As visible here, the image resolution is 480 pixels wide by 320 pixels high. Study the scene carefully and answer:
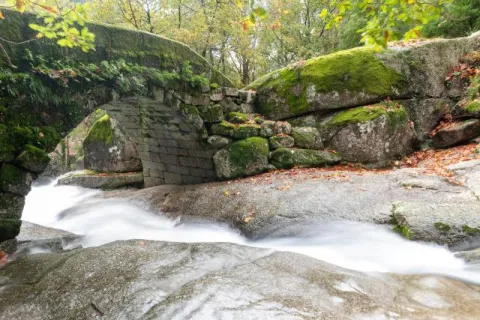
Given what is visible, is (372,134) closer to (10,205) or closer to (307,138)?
(307,138)

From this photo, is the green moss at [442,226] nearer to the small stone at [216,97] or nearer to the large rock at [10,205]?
the small stone at [216,97]

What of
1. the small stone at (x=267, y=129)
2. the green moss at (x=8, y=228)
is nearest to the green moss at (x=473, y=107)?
the small stone at (x=267, y=129)

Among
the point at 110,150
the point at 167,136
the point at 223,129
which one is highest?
the point at 223,129

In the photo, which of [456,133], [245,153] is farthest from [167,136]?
[456,133]

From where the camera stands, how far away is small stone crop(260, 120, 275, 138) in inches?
323

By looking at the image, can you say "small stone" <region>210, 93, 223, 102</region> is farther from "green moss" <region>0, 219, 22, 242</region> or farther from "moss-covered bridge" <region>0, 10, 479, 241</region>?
"green moss" <region>0, 219, 22, 242</region>

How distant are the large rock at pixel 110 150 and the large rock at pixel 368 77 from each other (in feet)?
17.1

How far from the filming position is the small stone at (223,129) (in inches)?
317

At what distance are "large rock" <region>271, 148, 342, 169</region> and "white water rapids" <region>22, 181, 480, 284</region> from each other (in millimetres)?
2566

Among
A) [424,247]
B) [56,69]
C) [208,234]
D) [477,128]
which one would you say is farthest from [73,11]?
[477,128]

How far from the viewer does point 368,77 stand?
8.32 metres

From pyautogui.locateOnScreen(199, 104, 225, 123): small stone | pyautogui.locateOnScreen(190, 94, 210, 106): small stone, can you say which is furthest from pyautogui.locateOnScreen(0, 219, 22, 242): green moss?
pyautogui.locateOnScreen(199, 104, 225, 123): small stone

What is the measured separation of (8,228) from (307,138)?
249 inches

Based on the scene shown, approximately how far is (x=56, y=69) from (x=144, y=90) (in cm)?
175
